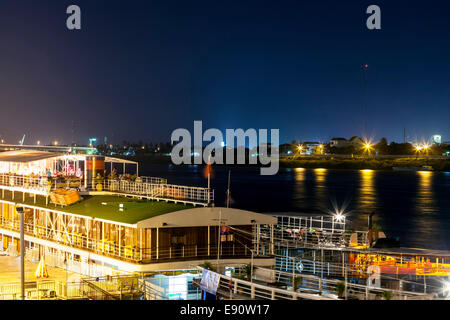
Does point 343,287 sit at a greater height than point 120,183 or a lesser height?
lesser

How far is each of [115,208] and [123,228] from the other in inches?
111

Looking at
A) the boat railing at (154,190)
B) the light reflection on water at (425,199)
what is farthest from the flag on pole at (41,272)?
the light reflection on water at (425,199)

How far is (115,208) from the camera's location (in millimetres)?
26875

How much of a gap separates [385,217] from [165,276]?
215 feet

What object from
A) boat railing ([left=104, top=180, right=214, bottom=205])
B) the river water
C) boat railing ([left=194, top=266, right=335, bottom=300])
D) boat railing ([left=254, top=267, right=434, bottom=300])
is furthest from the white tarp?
the river water

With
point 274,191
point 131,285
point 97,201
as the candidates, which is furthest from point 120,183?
point 274,191

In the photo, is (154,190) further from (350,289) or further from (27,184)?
(350,289)

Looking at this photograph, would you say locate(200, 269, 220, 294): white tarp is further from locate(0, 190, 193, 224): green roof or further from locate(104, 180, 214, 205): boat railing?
locate(104, 180, 214, 205): boat railing

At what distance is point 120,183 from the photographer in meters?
34.9

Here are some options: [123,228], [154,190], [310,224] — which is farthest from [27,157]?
[310,224]
